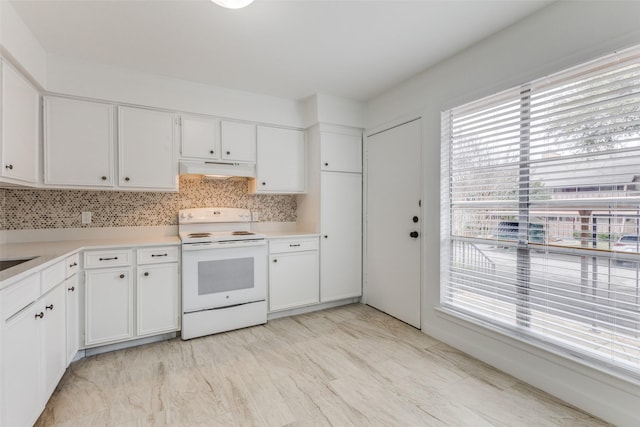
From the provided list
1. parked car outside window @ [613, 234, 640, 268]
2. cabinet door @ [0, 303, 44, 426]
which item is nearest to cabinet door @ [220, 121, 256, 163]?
cabinet door @ [0, 303, 44, 426]

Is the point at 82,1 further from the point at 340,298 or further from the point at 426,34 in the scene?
the point at 340,298

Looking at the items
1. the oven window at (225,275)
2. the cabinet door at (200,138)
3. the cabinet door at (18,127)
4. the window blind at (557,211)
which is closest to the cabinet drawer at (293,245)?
the oven window at (225,275)

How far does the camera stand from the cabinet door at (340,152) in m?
3.46

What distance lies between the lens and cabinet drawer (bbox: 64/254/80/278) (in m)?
2.09

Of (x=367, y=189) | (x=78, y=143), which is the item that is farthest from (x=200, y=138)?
(x=367, y=189)

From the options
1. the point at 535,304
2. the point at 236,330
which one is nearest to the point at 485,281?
the point at 535,304

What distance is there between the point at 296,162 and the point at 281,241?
0.99 m

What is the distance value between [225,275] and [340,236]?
1406 mm

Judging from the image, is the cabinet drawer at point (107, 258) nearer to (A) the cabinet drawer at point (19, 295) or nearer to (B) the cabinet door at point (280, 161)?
(A) the cabinet drawer at point (19, 295)

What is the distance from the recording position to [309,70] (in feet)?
9.07

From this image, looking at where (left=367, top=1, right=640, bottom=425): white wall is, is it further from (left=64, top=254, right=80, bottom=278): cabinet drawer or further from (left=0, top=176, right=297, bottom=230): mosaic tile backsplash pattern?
(left=64, top=254, right=80, bottom=278): cabinet drawer

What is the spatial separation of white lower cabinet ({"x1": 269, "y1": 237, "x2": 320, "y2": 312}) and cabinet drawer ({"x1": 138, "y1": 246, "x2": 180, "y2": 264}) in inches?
37.1

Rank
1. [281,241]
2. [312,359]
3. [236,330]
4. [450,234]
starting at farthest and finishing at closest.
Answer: [281,241], [236,330], [450,234], [312,359]

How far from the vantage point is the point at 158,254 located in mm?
2637
